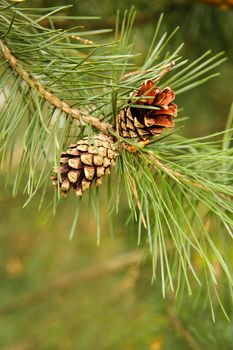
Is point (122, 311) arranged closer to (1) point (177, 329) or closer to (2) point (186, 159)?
(1) point (177, 329)

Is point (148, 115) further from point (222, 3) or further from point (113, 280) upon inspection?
point (113, 280)

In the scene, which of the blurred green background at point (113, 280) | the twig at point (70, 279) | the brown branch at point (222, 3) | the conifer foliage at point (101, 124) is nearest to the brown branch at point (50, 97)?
the conifer foliage at point (101, 124)

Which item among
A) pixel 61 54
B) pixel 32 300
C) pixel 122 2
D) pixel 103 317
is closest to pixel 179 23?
pixel 122 2

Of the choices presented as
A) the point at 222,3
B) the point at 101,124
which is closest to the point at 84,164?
the point at 101,124

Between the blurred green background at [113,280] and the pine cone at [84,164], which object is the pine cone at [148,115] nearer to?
the pine cone at [84,164]

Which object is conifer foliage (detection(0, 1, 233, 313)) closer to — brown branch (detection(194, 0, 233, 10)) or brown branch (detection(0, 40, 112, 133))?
brown branch (detection(0, 40, 112, 133))

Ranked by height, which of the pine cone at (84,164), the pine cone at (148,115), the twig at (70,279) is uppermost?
the pine cone at (148,115)
